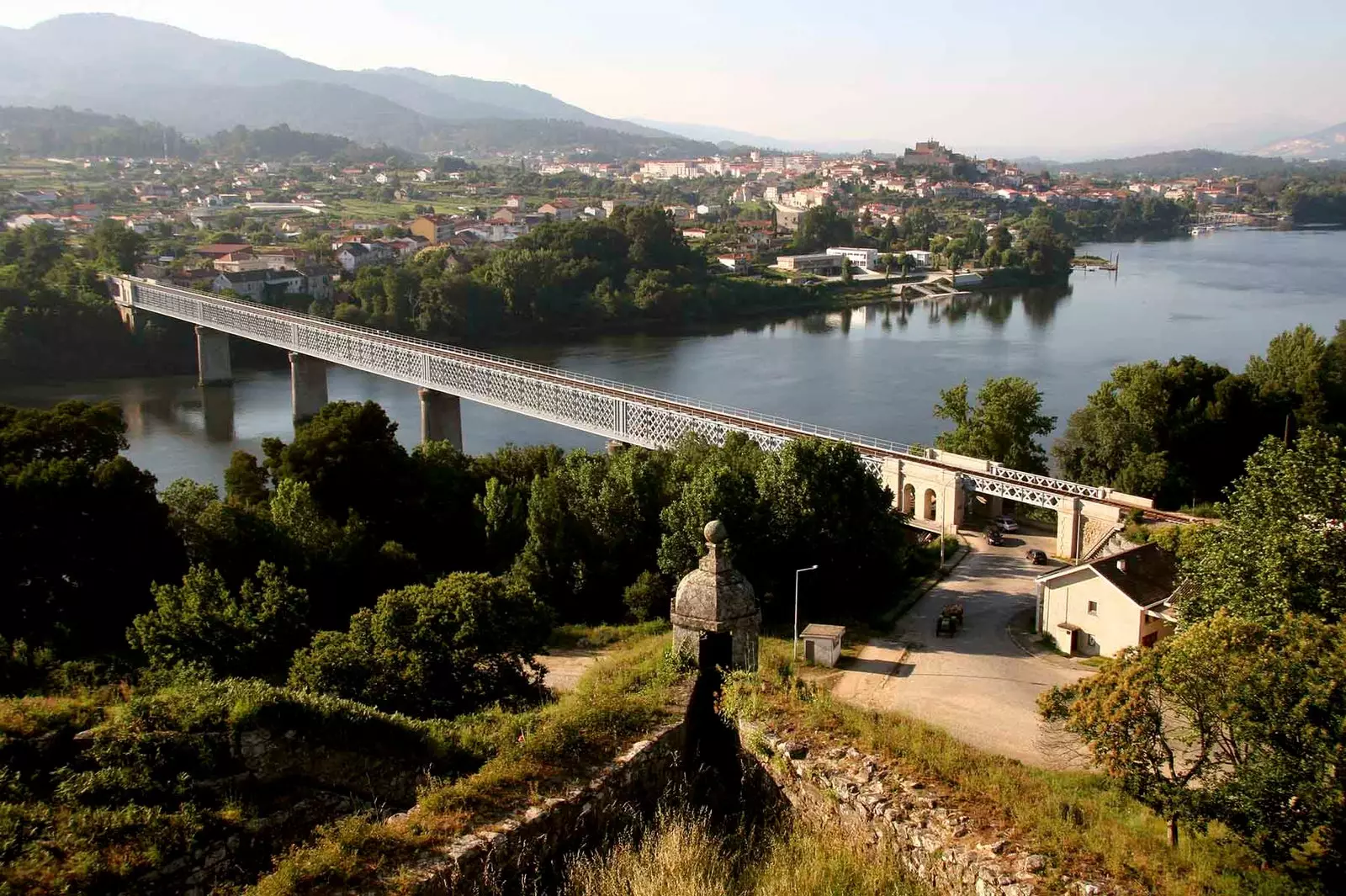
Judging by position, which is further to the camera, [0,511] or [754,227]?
[754,227]

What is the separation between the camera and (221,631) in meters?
8.75

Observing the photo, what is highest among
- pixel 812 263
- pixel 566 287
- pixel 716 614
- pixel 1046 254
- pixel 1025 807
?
pixel 1046 254

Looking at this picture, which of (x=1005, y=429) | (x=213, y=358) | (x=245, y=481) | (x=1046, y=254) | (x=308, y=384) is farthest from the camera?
(x=1046, y=254)

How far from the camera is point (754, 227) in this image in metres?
79.4

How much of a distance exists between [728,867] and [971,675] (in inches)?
306

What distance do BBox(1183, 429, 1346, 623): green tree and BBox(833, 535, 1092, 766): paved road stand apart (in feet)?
6.29

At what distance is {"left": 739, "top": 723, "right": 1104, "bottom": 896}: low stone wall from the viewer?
3912 mm

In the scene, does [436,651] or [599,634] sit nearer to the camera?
[436,651]

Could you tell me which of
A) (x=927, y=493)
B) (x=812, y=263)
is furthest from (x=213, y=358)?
(x=812, y=263)

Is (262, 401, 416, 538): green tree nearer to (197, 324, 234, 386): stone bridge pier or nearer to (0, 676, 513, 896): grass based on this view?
(0, 676, 513, 896): grass

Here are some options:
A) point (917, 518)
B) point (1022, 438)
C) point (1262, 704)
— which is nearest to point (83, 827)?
point (1262, 704)

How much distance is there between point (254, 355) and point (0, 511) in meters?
33.6

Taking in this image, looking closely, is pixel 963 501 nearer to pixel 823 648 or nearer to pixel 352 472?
pixel 823 648

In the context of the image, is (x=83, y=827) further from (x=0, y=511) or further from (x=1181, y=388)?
(x=1181, y=388)
